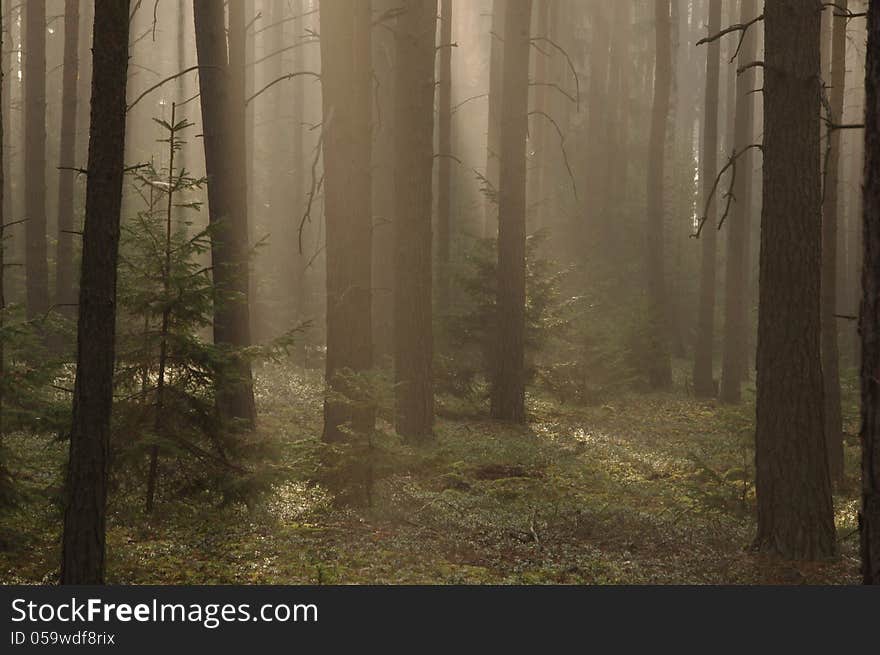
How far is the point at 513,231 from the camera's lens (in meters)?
16.0

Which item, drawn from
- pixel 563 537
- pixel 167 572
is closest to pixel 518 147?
pixel 563 537

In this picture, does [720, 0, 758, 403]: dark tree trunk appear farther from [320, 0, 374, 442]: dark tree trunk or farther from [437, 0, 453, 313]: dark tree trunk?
[320, 0, 374, 442]: dark tree trunk

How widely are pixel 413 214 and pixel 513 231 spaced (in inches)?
116

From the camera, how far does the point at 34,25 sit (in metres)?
19.8

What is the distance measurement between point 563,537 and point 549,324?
859 cm

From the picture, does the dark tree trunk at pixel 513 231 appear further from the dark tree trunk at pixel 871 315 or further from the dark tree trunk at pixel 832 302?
the dark tree trunk at pixel 871 315

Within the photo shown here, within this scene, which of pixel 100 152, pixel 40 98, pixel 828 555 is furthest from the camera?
pixel 40 98

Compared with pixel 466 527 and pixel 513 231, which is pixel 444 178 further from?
pixel 466 527

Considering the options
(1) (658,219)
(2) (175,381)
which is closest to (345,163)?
(2) (175,381)

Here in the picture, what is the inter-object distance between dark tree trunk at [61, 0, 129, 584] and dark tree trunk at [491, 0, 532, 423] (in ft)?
33.9

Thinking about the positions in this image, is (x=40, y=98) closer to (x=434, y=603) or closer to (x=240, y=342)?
(x=240, y=342)

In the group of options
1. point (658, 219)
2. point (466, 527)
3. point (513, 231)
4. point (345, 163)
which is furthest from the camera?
point (658, 219)

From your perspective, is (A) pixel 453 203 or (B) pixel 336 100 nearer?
(B) pixel 336 100

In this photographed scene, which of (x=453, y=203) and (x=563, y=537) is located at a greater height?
(x=453, y=203)
